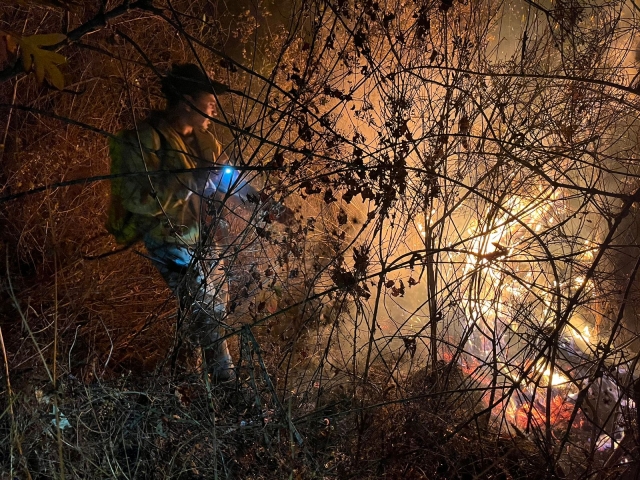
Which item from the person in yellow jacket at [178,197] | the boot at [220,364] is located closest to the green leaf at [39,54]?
the person in yellow jacket at [178,197]

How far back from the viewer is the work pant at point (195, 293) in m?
2.99

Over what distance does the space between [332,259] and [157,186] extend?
1.20 m

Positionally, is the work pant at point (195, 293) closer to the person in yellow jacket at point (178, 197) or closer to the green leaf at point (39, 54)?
the person in yellow jacket at point (178, 197)

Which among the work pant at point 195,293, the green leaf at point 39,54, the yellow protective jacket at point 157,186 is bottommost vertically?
the green leaf at point 39,54

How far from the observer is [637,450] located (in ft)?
9.69

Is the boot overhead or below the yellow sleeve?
below

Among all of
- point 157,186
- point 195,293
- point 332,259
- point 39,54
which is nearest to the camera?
point 39,54

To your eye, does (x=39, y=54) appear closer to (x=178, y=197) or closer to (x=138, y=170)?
(x=138, y=170)

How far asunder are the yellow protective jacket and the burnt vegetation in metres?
0.22

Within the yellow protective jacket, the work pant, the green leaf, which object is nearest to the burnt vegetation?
the green leaf

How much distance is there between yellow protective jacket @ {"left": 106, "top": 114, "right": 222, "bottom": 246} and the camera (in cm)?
308

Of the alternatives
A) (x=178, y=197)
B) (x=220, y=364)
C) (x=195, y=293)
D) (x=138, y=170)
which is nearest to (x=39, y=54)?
(x=138, y=170)

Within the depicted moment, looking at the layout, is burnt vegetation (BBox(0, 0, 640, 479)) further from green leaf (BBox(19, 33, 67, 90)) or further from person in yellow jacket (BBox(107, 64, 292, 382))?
person in yellow jacket (BBox(107, 64, 292, 382))

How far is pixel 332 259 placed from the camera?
3.14m
